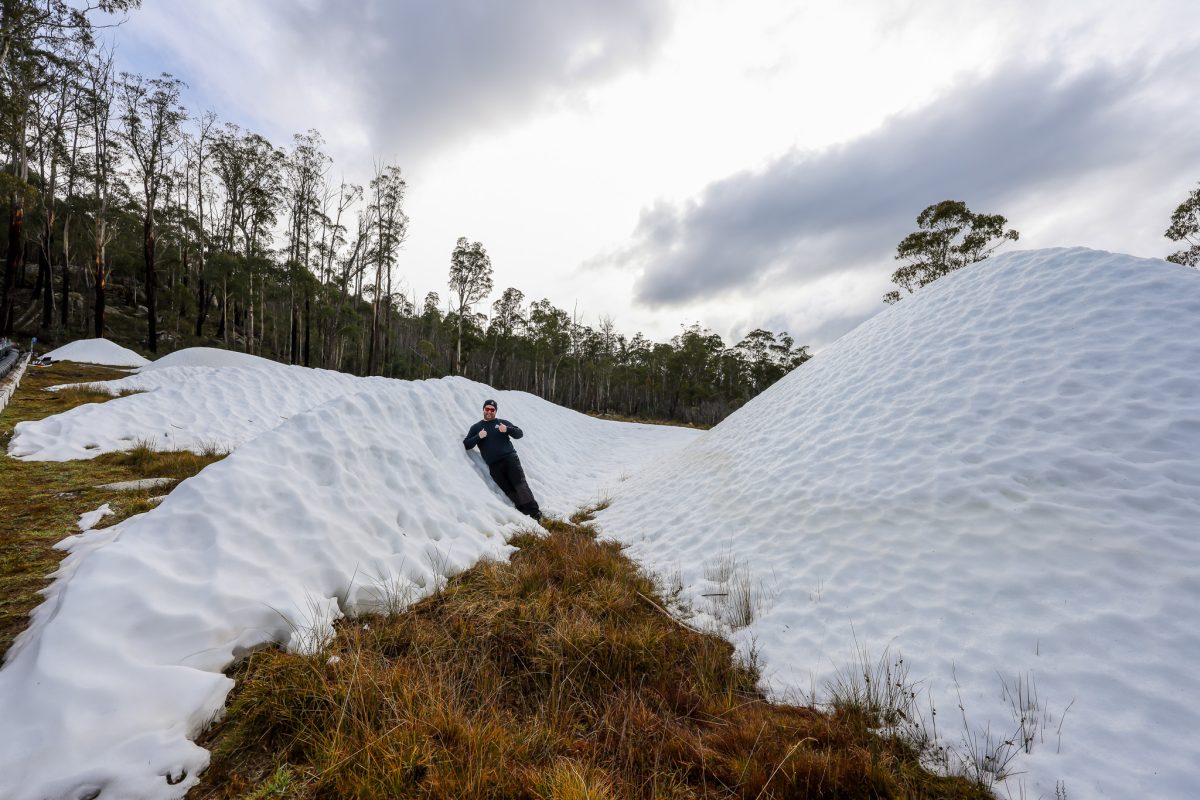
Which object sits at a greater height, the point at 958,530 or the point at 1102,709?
the point at 958,530

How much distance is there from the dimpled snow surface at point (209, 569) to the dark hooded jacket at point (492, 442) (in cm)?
26

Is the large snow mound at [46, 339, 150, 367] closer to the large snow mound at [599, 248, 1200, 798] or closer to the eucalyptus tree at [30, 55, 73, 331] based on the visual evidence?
the eucalyptus tree at [30, 55, 73, 331]

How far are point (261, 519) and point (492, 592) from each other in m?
1.96

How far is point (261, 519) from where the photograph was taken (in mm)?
3246

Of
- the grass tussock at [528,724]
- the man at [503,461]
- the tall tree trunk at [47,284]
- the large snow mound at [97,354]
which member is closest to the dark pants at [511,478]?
the man at [503,461]

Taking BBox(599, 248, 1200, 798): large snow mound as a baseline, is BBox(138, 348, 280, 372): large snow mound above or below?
above

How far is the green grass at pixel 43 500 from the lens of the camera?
2441 mm

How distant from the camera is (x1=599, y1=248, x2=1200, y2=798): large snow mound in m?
2.29

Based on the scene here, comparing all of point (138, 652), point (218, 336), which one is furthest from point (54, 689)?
point (218, 336)

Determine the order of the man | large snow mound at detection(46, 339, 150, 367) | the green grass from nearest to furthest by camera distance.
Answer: the green grass → the man → large snow mound at detection(46, 339, 150, 367)

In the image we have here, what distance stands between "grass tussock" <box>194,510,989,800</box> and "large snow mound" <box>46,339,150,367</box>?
2173cm

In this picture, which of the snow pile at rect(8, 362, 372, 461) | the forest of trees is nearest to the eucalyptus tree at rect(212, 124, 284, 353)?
the forest of trees

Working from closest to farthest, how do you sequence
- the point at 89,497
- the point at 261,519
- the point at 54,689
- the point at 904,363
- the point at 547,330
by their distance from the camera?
the point at 54,689 < the point at 261,519 < the point at 89,497 < the point at 904,363 < the point at 547,330

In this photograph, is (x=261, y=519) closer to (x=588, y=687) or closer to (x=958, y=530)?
(x=588, y=687)
